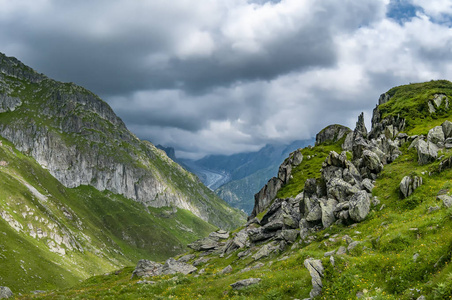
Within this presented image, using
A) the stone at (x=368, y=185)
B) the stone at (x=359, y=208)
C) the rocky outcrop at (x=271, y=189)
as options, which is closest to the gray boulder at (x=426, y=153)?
the stone at (x=368, y=185)

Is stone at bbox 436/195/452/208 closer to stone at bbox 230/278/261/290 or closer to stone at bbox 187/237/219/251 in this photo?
stone at bbox 230/278/261/290

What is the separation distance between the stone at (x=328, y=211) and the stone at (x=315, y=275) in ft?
51.9

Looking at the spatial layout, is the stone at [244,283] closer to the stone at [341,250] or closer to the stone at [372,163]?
the stone at [341,250]

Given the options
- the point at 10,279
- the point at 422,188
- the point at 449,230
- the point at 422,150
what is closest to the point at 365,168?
the point at 422,150

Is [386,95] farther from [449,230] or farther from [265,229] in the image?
[449,230]

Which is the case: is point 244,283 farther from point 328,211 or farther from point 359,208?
point 328,211

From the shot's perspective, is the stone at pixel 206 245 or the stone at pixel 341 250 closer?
the stone at pixel 341 250

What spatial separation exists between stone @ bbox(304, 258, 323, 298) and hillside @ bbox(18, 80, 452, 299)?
0.06 m

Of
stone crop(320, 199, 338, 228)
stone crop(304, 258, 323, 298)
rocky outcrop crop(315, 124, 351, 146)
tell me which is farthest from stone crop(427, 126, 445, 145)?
rocky outcrop crop(315, 124, 351, 146)

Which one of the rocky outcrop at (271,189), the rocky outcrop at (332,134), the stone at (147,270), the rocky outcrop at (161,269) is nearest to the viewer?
the rocky outcrop at (161,269)

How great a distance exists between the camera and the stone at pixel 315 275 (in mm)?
19750

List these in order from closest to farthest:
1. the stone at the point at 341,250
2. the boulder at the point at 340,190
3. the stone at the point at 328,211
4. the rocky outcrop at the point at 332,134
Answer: the stone at the point at 341,250
the stone at the point at 328,211
the boulder at the point at 340,190
the rocky outcrop at the point at 332,134

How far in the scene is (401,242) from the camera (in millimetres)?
21594

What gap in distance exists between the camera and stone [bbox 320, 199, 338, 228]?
121 feet
